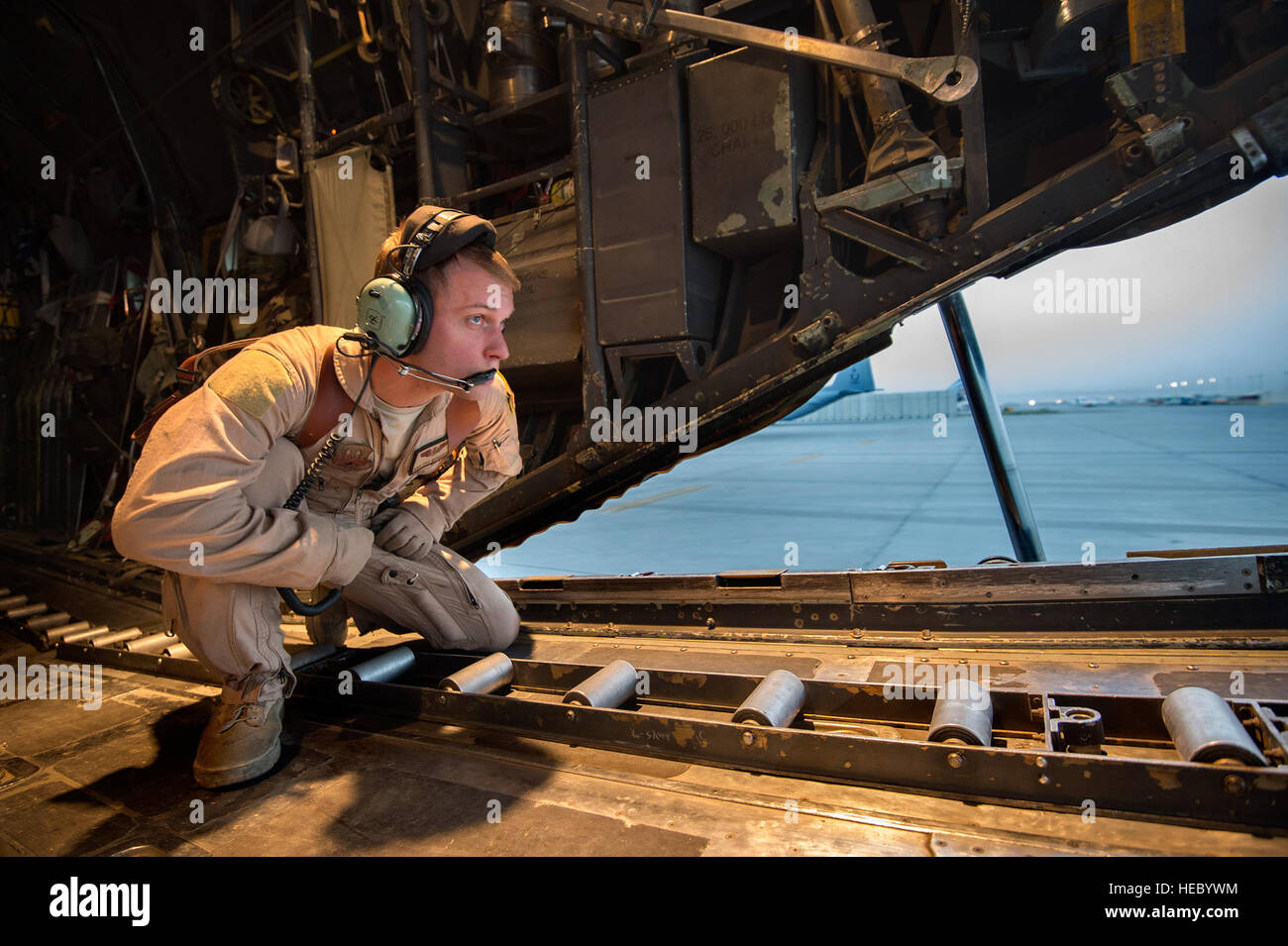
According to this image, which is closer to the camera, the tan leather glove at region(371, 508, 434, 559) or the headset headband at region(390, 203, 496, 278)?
the headset headband at region(390, 203, 496, 278)

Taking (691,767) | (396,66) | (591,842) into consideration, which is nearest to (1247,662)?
(691,767)

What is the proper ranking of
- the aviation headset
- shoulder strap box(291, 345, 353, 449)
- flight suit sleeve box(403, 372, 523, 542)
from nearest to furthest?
the aviation headset
shoulder strap box(291, 345, 353, 449)
flight suit sleeve box(403, 372, 523, 542)

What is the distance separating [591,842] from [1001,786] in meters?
0.90

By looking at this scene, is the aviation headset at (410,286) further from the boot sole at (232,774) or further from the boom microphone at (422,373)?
the boot sole at (232,774)

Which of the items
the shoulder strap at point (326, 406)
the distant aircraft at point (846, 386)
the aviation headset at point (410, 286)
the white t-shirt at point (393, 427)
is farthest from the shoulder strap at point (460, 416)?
the distant aircraft at point (846, 386)

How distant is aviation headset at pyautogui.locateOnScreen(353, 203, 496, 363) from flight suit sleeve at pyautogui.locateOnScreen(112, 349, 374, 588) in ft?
1.00

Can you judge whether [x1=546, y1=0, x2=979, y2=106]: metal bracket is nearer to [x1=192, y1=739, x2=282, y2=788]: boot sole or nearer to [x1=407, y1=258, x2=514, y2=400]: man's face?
[x1=407, y1=258, x2=514, y2=400]: man's face

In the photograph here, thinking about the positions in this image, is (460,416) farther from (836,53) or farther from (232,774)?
(836,53)

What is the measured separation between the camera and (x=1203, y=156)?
102 inches

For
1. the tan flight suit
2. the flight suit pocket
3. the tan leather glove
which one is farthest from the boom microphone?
the tan leather glove

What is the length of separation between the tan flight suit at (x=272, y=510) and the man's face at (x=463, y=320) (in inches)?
5.8

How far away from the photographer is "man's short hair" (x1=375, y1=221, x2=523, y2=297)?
2033 millimetres

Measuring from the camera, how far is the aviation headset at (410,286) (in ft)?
6.19
